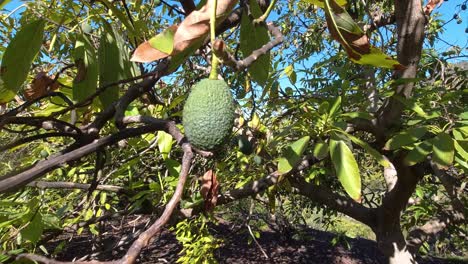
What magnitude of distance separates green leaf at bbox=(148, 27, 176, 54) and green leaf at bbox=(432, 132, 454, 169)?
116 cm

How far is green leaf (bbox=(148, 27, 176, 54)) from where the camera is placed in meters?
0.59

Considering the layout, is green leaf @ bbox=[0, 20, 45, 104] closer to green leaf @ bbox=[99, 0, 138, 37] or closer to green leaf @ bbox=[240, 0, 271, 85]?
green leaf @ bbox=[99, 0, 138, 37]

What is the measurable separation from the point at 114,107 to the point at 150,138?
926mm

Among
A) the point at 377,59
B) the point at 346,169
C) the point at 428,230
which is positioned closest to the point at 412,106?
the point at 346,169

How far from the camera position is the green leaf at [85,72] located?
1057 millimetres

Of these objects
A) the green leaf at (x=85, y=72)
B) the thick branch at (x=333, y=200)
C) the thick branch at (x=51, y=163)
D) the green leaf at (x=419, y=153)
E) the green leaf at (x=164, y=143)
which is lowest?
the thick branch at (x=333, y=200)

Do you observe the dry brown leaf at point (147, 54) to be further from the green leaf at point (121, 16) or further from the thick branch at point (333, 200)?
the thick branch at point (333, 200)

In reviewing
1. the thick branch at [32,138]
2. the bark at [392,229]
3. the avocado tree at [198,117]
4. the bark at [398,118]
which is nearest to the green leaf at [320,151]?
the avocado tree at [198,117]

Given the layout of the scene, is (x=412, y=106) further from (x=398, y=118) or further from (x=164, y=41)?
(x=164, y=41)

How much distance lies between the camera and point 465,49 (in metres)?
3.39

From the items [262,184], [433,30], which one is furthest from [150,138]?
[433,30]

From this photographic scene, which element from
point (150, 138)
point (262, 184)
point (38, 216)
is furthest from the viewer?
point (262, 184)

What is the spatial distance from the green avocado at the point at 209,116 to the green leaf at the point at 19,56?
403 millimetres

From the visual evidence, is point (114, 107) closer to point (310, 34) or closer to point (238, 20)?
point (238, 20)
